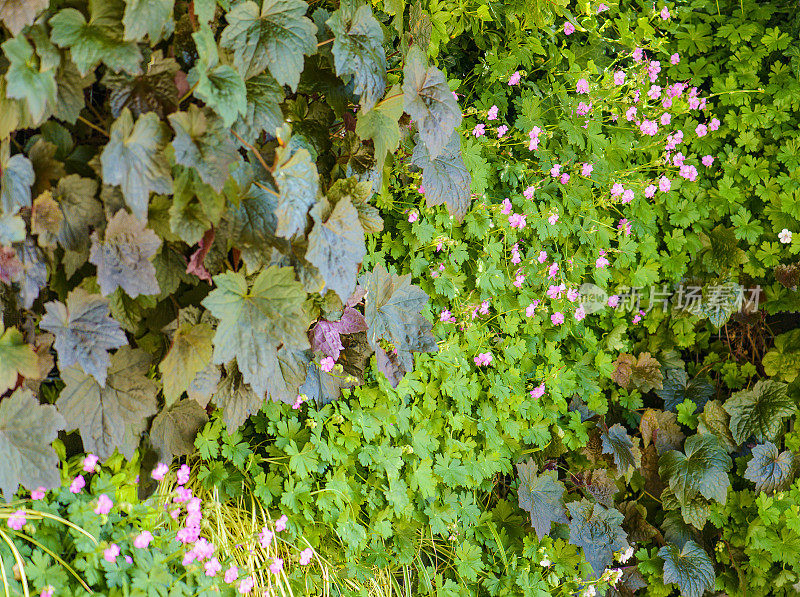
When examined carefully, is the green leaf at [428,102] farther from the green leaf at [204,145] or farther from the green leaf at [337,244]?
the green leaf at [204,145]

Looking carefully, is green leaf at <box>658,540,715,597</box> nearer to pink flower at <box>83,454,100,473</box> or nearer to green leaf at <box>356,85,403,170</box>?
green leaf at <box>356,85,403,170</box>

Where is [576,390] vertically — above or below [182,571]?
below

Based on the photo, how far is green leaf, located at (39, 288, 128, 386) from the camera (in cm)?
116

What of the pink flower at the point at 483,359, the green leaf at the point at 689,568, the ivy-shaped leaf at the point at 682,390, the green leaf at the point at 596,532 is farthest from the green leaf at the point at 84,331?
the ivy-shaped leaf at the point at 682,390

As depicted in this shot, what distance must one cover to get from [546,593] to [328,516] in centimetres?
84

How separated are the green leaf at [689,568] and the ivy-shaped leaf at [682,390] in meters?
0.59

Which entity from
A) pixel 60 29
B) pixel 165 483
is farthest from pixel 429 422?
pixel 60 29

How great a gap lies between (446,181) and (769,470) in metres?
1.76

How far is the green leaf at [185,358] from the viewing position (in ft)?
4.03

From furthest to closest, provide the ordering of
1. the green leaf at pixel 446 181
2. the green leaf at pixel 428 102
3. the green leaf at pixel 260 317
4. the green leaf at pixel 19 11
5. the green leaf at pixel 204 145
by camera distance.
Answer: the green leaf at pixel 446 181 < the green leaf at pixel 428 102 < the green leaf at pixel 260 317 < the green leaf at pixel 204 145 < the green leaf at pixel 19 11

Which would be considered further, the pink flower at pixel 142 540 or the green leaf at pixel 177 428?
the green leaf at pixel 177 428

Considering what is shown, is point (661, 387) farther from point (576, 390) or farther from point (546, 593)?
point (546, 593)

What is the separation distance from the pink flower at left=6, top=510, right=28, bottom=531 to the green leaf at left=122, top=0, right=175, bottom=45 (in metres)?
0.92

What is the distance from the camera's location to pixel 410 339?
5.49 ft
